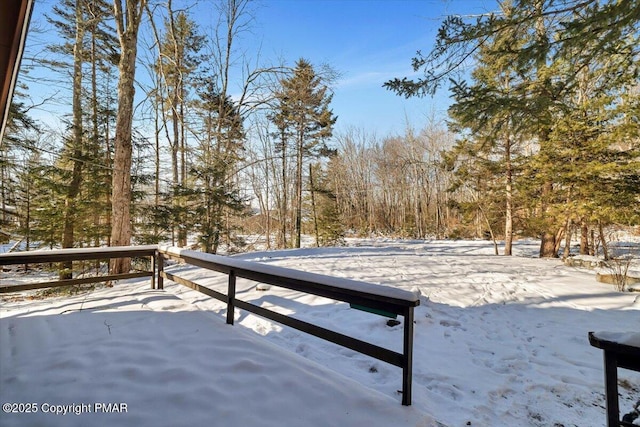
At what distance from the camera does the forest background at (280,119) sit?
3986 millimetres

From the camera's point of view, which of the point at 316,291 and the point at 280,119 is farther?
the point at 280,119

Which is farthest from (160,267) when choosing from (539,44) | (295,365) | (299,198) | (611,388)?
(299,198)

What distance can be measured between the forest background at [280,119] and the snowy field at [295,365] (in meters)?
3.02

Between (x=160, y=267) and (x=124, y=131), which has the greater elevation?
(x=124, y=131)

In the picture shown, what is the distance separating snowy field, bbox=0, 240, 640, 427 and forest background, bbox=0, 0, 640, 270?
3025mm

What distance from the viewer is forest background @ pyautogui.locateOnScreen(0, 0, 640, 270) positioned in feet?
13.1

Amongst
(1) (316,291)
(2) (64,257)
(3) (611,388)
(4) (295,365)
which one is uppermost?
(2) (64,257)

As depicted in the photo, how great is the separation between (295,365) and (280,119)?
17.1m

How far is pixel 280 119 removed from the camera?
17.7 m

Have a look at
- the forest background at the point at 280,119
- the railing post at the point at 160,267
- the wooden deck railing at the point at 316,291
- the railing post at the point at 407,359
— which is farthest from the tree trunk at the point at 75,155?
the railing post at the point at 407,359

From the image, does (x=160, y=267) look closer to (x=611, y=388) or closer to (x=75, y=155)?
(x=611, y=388)

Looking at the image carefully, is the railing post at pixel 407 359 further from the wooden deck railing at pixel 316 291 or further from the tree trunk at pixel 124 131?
the tree trunk at pixel 124 131

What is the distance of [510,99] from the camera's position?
13.0 ft

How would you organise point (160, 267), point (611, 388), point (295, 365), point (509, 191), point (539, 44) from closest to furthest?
point (611, 388), point (295, 365), point (539, 44), point (160, 267), point (509, 191)
